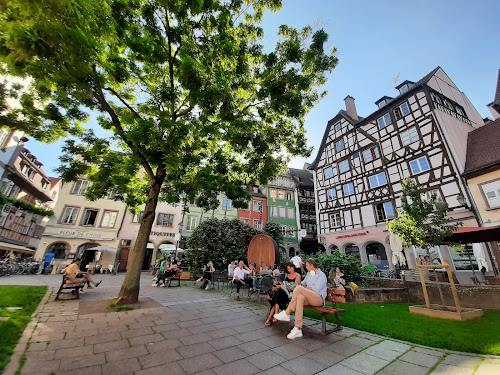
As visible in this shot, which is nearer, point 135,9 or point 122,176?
point 135,9

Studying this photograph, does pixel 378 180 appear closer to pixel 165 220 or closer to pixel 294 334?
pixel 294 334

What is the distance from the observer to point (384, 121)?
22016mm

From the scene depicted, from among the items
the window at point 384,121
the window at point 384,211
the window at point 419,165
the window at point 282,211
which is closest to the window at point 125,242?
the window at point 282,211

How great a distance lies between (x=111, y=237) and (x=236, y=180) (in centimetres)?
2147

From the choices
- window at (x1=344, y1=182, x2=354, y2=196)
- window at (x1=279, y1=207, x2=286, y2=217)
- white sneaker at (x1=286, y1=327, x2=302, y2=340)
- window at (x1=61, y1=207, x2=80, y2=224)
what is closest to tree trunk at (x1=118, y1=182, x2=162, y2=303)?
white sneaker at (x1=286, y1=327, x2=302, y2=340)

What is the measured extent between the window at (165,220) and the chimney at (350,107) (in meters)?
26.7

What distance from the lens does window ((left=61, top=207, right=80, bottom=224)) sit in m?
22.4

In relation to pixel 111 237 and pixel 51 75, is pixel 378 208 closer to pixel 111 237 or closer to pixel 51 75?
pixel 51 75

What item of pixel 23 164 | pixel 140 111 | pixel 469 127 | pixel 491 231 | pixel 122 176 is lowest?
pixel 491 231

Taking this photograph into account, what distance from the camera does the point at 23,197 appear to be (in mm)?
24531

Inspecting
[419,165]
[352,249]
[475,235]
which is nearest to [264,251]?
[475,235]

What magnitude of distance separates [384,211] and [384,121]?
9.35 metres

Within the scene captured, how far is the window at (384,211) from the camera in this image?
19719 millimetres

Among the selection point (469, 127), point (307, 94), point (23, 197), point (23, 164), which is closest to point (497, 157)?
point (469, 127)
